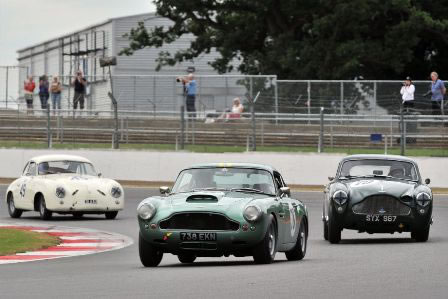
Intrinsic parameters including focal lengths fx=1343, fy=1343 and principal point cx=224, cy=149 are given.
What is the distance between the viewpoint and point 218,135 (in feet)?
129

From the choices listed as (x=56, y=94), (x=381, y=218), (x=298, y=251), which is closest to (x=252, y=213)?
(x=298, y=251)

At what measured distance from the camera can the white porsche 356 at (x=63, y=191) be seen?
2483 cm

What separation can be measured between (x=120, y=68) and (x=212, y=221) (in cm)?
5677

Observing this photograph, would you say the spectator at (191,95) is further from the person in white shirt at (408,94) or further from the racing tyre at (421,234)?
the racing tyre at (421,234)

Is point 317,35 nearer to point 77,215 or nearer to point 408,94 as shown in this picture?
point 408,94

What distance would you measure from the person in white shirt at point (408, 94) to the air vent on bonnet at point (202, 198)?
2289 cm

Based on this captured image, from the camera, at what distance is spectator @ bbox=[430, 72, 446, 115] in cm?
3703

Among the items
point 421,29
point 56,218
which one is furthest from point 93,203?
point 421,29

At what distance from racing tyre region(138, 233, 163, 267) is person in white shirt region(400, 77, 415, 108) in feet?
76.0

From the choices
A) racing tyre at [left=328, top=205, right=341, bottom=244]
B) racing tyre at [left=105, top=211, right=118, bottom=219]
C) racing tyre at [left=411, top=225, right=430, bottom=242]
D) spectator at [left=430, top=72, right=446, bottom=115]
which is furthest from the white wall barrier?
racing tyre at [left=328, top=205, right=341, bottom=244]

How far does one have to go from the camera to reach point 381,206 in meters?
18.9

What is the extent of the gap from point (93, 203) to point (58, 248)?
6.28 m

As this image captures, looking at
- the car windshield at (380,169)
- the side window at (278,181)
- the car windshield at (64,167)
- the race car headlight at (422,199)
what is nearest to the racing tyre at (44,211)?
the car windshield at (64,167)

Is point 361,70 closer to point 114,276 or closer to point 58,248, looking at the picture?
point 58,248
